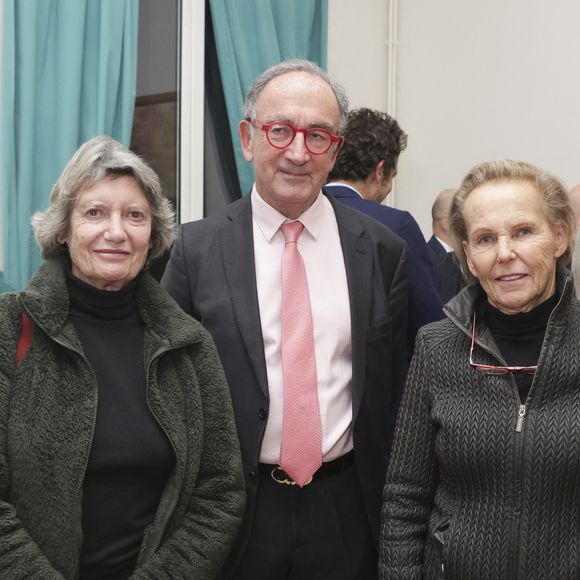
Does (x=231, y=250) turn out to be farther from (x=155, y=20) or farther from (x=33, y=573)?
(x=155, y=20)

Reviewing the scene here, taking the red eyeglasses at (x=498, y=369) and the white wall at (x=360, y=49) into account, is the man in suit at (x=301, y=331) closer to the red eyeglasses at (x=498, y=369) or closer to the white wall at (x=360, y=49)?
the red eyeglasses at (x=498, y=369)

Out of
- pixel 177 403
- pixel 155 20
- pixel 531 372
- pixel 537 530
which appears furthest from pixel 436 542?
pixel 155 20

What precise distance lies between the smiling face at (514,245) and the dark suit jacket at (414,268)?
49cm

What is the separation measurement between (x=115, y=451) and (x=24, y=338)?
0.29 m

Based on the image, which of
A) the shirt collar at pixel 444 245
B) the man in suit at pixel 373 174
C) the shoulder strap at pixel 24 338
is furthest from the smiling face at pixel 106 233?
the shirt collar at pixel 444 245

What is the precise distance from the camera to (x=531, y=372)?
163 cm

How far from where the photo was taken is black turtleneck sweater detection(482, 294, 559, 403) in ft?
5.44

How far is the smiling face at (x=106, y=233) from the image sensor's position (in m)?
1.71

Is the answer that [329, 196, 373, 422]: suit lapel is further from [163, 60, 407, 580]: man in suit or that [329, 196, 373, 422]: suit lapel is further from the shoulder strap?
the shoulder strap

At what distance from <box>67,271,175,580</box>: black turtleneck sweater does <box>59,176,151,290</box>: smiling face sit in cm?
4

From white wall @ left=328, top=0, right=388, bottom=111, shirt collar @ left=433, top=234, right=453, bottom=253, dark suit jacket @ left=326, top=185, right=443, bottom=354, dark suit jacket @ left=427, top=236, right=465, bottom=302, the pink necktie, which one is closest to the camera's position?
the pink necktie

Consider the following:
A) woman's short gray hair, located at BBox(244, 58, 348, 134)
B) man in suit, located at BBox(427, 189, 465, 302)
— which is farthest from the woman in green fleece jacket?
man in suit, located at BBox(427, 189, 465, 302)

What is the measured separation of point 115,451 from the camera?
1624mm

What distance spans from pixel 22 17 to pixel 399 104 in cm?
263
